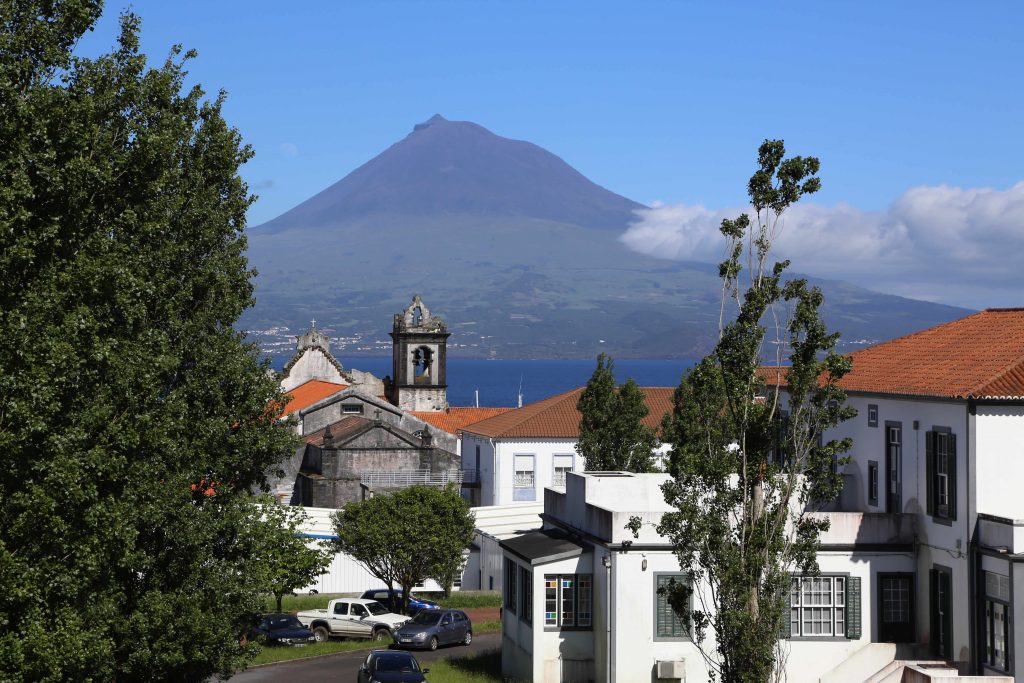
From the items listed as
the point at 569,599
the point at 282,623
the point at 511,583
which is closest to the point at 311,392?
the point at 282,623

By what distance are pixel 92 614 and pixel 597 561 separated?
14122mm

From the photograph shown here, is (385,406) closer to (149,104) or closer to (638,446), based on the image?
(638,446)

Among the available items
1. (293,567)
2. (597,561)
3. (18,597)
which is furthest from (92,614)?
(293,567)

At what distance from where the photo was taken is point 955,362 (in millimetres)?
32406

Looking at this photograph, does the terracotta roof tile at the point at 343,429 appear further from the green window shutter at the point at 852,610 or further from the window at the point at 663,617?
the green window shutter at the point at 852,610

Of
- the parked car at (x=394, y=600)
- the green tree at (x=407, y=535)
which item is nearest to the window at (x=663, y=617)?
the parked car at (x=394, y=600)

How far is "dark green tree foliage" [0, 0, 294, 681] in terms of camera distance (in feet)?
62.1

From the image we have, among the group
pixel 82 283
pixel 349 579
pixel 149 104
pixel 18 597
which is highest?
pixel 149 104

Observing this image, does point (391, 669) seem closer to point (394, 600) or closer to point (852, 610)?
point (852, 610)

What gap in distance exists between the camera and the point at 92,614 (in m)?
22.0

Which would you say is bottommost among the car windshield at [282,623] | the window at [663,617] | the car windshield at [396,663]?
the car windshield at [282,623]

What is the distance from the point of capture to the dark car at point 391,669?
3186 centimetres

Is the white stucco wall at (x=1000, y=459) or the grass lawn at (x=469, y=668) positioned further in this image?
the grass lawn at (x=469, y=668)

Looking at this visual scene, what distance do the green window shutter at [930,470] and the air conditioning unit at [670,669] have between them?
6526mm
